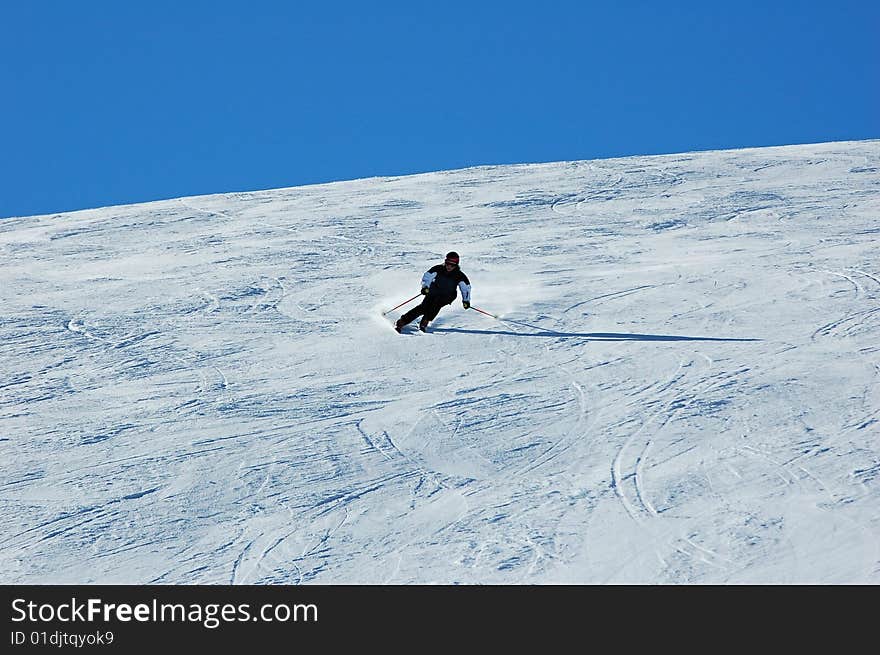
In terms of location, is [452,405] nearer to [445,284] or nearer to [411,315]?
[411,315]

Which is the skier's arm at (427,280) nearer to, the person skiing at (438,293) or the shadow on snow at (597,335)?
the person skiing at (438,293)

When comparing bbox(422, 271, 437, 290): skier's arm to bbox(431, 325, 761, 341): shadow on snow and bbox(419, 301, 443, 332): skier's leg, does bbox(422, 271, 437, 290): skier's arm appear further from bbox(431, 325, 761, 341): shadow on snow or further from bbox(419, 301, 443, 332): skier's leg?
bbox(431, 325, 761, 341): shadow on snow

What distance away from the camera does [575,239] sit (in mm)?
14992

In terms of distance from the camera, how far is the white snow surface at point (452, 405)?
6.32m

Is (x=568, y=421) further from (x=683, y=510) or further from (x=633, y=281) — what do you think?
(x=633, y=281)

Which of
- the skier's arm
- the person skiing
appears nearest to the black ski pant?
the person skiing

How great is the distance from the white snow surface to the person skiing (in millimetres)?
223

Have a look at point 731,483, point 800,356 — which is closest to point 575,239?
point 800,356

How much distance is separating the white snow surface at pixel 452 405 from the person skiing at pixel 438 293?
22 centimetres

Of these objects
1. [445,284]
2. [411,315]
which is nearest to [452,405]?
[411,315]

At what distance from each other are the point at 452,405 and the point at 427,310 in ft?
8.02

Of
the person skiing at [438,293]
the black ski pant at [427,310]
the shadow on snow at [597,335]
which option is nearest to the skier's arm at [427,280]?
the person skiing at [438,293]

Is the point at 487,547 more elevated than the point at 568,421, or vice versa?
the point at 568,421
